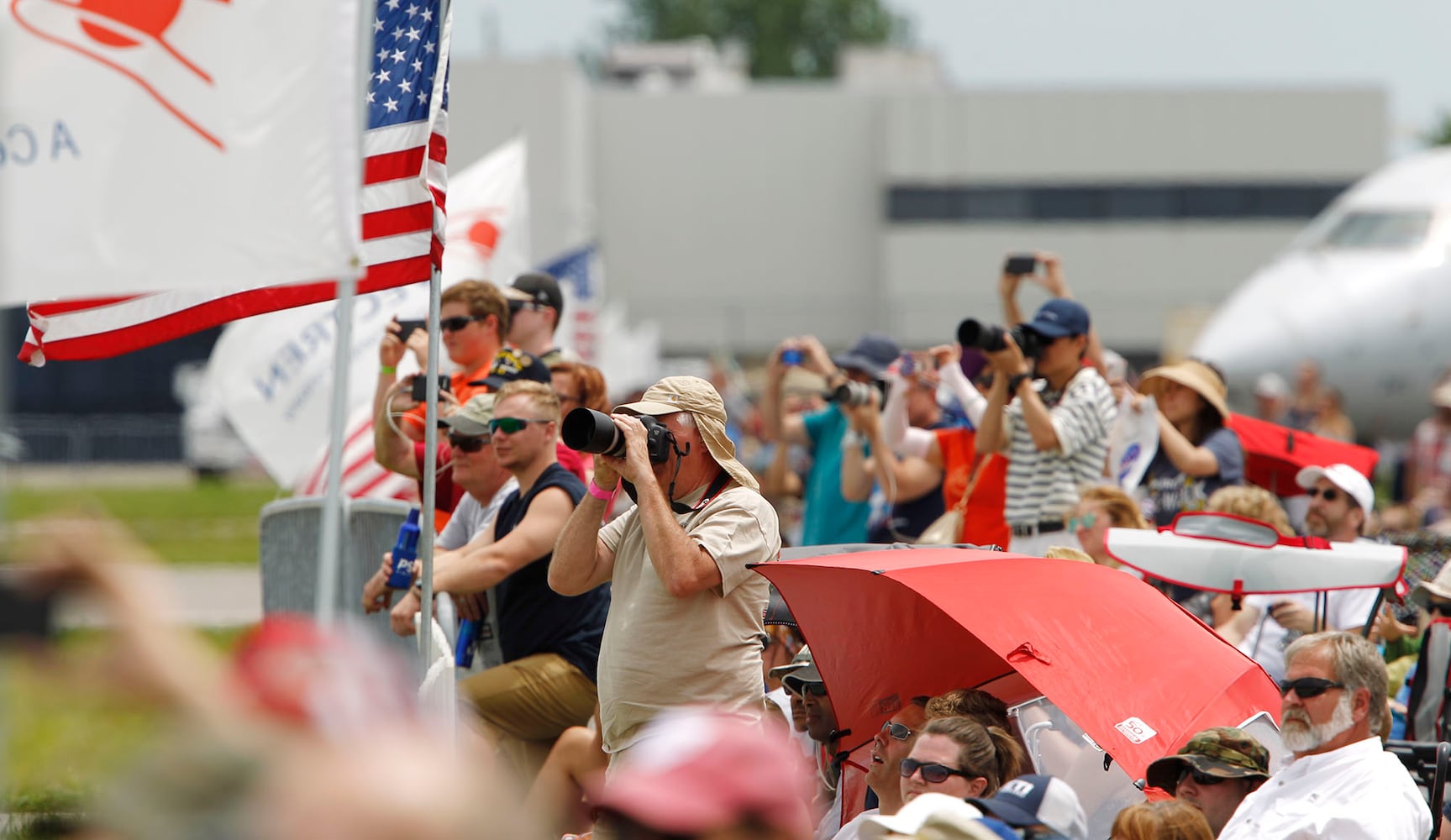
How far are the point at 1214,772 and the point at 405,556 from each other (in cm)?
252

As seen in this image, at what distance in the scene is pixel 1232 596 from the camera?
19.0ft

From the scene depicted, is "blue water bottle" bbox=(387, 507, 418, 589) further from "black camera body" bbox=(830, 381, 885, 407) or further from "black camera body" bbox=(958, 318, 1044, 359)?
"black camera body" bbox=(830, 381, 885, 407)

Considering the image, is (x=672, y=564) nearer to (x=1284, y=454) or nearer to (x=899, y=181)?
(x=1284, y=454)

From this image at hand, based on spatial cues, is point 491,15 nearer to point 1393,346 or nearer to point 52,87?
point 1393,346

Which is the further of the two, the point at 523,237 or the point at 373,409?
the point at 523,237

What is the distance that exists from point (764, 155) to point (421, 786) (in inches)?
1619

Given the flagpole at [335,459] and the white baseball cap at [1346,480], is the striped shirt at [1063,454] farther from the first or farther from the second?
the flagpole at [335,459]

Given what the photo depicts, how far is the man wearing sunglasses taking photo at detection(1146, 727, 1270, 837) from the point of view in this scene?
4426 millimetres

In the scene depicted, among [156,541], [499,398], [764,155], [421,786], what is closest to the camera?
[421,786]

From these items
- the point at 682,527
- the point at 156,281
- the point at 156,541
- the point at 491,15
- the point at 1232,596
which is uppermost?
the point at 491,15

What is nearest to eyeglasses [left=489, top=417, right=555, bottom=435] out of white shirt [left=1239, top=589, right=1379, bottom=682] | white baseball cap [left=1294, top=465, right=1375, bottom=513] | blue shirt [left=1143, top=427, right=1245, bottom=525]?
white shirt [left=1239, top=589, right=1379, bottom=682]

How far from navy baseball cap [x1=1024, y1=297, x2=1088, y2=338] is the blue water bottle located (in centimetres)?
266

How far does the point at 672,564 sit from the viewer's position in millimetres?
4363

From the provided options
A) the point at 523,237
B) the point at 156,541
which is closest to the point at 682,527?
the point at 523,237
